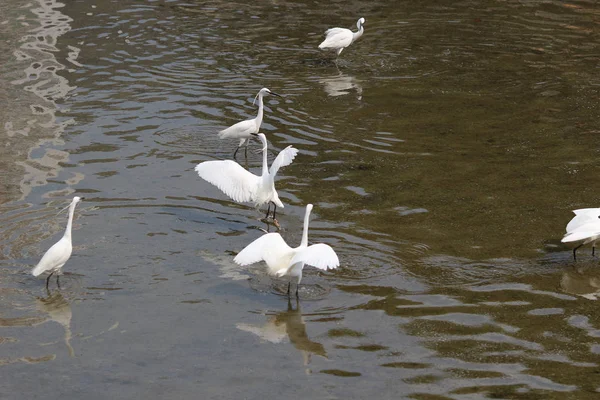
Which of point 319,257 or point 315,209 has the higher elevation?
point 319,257

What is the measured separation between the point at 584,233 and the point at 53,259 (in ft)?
→ 18.8

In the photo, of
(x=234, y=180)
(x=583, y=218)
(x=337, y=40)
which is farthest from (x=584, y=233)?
(x=337, y=40)

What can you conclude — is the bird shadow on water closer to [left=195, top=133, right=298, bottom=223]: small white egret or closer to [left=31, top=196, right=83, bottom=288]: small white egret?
[left=195, top=133, right=298, bottom=223]: small white egret

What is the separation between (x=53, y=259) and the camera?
971cm

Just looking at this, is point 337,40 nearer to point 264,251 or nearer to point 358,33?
point 358,33

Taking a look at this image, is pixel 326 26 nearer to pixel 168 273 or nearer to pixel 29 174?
pixel 29 174

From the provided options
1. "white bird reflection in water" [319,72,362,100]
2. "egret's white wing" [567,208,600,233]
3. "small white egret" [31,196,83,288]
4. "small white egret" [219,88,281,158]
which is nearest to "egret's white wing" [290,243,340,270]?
"small white egret" [31,196,83,288]

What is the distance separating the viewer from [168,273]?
10.4 metres

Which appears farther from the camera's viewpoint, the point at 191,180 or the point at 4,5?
the point at 4,5

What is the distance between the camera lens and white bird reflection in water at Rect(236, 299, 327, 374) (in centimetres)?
883

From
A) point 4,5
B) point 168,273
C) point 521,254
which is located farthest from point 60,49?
point 521,254

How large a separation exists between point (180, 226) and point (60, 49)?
9802 mm

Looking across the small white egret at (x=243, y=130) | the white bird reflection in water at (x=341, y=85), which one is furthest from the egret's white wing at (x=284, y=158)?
the white bird reflection in water at (x=341, y=85)

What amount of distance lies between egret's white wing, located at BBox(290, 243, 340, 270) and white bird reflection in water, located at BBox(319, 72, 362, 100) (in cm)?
812
